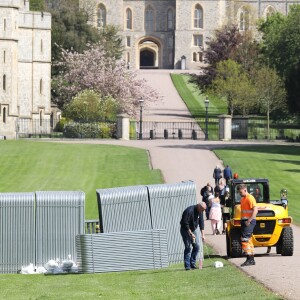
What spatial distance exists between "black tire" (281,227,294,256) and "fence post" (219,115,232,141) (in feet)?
174

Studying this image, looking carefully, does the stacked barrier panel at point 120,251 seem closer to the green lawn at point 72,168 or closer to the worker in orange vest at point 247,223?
the worker in orange vest at point 247,223

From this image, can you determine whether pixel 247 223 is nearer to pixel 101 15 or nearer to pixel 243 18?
pixel 243 18

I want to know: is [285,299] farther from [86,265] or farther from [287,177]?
[287,177]

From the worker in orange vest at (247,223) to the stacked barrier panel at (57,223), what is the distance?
4735 millimetres

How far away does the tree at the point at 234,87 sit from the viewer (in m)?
89.6

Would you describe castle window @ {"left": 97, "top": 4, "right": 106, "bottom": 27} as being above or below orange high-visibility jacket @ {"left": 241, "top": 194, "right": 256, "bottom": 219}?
above

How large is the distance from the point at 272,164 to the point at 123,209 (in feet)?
107

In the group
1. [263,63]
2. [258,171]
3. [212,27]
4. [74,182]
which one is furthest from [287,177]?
[212,27]

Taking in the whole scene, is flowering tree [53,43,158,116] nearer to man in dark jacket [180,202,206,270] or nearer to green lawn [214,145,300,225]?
green lawn [214,145,300,225]

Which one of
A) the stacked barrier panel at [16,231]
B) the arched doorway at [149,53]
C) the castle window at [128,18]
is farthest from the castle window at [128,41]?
the stacked barrier panel at [16,231]

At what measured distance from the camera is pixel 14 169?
188 feet

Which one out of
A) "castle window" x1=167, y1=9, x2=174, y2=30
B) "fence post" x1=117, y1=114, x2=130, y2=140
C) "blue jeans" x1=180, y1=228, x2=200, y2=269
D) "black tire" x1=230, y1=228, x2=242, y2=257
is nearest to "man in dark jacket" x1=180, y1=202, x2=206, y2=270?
"blue jeans" x1=180, y1=228, x2=200, y2=269

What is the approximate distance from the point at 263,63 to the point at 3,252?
73.7m

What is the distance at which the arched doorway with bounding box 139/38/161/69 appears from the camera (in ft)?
496
